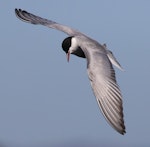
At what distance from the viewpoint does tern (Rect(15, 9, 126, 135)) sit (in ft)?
24.5

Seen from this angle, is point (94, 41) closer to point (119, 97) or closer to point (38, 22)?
point (38, 22)

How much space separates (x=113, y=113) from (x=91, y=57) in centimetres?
194

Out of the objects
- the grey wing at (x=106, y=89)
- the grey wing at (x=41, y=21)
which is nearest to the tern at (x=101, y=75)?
the grey wing at (x=106, y=89)

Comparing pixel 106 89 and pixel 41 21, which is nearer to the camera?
pixel 106 89

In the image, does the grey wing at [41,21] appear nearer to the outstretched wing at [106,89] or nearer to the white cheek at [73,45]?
the white cheek at [73,45]

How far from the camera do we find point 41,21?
12406 mm

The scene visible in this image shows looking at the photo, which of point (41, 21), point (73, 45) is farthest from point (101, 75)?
point (41, 21)

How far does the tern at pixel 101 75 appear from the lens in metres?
7.46

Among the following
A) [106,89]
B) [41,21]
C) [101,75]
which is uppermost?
[41,21]

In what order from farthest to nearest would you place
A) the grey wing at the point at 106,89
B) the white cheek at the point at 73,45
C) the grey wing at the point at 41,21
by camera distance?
the grey wing at the point at 41,21 → the white cheek at the point at 73,45 → the grey wing at the point at 106,89

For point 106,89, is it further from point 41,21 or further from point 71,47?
point 41,21

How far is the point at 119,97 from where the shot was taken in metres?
7.88

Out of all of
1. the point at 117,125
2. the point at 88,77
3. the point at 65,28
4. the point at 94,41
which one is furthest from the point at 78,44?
the point at 117,125

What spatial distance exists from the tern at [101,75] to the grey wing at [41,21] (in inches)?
4.3
